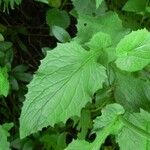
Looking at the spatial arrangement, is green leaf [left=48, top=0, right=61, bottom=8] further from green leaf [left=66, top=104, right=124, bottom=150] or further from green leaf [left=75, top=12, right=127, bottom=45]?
green leaf [left=66, top=104, right=124, bottom=150]

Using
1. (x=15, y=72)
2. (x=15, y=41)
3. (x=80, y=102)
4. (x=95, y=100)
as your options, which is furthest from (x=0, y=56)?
(x=80, y=102)

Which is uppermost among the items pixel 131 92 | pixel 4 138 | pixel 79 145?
pixel 131 92

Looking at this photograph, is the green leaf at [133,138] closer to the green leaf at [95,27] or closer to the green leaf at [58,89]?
the green leaf at [58,89]

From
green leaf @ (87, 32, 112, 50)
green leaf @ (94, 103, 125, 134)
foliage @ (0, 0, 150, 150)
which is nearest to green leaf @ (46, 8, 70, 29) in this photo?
foliage @ (0, 0, 150, 150)

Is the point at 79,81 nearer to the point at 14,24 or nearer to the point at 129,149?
the point at 129,149

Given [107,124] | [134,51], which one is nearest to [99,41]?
[134,51]

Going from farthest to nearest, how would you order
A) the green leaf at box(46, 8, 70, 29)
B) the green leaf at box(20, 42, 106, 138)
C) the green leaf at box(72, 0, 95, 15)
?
1. the green leaf at box(46, 8, 70, 29)
2. the green leaf at box(72, 0, 95, 15)
3. the green leaf at box(20, 42, 106, 138)

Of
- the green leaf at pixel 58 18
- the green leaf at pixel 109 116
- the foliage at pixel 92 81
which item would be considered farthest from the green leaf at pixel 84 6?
the green leaf at pixel 109 116

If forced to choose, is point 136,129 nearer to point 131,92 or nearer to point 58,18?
point 131,92
